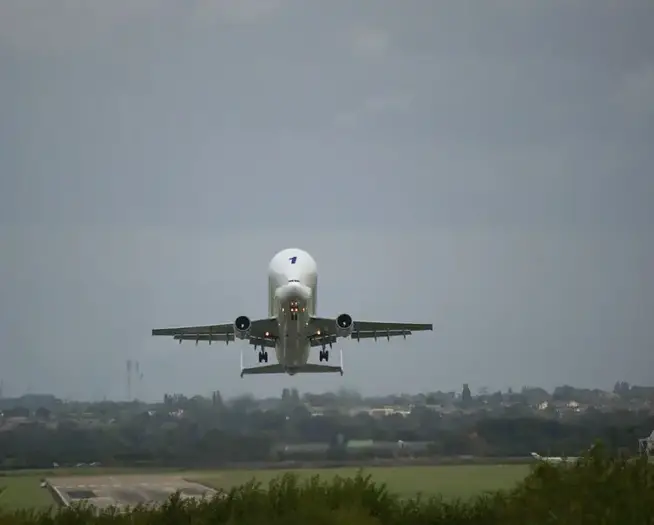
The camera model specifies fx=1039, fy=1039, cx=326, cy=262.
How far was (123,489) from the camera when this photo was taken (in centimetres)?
3341

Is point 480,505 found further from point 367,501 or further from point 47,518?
point 47,518

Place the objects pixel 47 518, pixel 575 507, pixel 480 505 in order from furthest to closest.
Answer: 1. pixel 480 505
2. pixel 47 518
3. pixel 575 507

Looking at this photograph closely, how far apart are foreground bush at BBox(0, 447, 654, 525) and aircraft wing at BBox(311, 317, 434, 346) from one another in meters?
9.22

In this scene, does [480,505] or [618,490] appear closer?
[618,490]

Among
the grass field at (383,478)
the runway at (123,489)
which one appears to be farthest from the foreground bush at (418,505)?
the runway at (123,489)

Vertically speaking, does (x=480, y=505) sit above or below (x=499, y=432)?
below

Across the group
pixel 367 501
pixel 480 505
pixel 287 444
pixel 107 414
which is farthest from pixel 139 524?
pixel 107 414

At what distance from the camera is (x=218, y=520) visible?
26922 mm

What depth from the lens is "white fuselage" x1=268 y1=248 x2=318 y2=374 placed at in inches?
1460

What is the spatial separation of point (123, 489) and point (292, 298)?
8.76 metres

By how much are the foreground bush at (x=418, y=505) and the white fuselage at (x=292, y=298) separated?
26.3 feet

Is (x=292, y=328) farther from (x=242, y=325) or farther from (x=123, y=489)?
(x=123, y=489)

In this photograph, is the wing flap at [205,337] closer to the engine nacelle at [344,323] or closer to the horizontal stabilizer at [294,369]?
the horizontal stabilizer at [294,369]

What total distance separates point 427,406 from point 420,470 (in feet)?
22.9
